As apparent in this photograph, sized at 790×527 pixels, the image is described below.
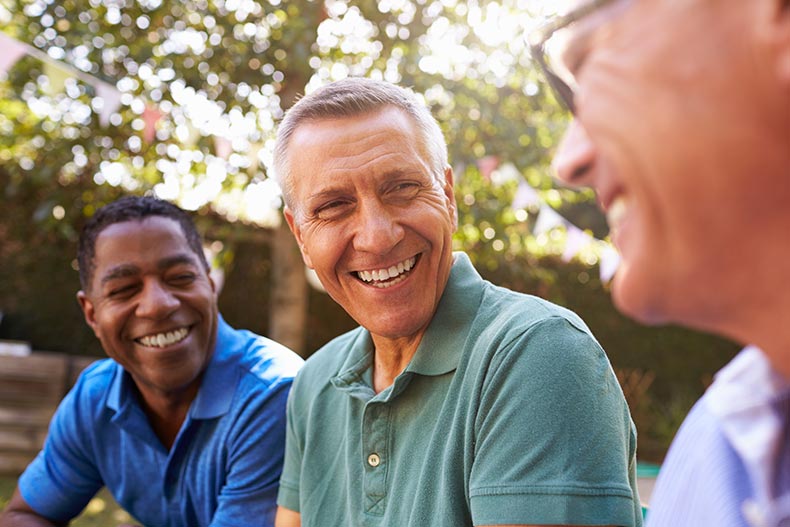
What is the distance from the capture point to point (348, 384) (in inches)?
78.6

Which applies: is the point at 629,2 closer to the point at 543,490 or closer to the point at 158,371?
the point at 543,490

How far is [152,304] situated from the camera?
8.70 ft

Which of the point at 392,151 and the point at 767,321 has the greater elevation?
the point at 392,151

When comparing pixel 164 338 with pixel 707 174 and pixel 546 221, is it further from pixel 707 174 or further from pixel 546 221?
pixel 546 221

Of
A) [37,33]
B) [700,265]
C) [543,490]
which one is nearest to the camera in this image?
[700,265]

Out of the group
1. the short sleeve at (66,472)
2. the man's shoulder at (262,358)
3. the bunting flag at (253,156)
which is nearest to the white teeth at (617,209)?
the man's shoulder at (262,358)

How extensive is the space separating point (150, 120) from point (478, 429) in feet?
13.6

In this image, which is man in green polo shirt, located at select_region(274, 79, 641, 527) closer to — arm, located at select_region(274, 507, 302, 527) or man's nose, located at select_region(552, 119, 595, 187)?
arm, located at select_region(274, 507, 302, 527)

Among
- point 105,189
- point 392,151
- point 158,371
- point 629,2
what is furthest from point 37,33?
point 629,2

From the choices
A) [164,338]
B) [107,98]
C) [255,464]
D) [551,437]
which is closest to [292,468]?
[255,464]

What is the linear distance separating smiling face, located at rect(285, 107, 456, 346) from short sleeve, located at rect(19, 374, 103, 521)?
1.42 metres

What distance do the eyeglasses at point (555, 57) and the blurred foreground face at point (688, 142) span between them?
47 mm

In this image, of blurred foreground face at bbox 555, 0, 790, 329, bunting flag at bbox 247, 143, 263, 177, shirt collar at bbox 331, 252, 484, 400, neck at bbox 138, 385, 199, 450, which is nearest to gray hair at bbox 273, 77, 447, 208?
shirt collar at bbox 331, 252, 484, 400

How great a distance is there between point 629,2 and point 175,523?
240 cm
